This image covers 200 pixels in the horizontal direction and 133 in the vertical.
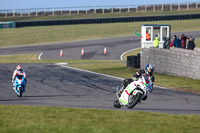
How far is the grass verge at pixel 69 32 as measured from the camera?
186 feet

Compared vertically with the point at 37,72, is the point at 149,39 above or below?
above

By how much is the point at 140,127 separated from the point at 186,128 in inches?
41.6

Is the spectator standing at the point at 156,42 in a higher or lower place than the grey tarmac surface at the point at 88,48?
higher

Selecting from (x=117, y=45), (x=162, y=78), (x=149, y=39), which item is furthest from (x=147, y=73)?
(x=117, y=45)

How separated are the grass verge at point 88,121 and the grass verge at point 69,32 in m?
42.4

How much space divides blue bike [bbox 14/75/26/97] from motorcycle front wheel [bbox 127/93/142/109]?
18.9 feet

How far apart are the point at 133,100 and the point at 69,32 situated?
161 feet

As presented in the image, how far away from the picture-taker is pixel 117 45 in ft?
158

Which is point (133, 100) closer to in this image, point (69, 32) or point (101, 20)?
point (69, 32)

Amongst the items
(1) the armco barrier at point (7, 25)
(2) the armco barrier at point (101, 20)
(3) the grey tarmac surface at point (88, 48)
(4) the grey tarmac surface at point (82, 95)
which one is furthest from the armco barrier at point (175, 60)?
(1) the armco barrier at point (7, 25)

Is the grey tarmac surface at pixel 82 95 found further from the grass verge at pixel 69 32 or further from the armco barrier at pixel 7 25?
the armco barrier at pixel 7 25

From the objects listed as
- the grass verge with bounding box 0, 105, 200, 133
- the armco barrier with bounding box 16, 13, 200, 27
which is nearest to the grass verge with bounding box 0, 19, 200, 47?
the armco barrier with bounding box 16, 13, 200, 27

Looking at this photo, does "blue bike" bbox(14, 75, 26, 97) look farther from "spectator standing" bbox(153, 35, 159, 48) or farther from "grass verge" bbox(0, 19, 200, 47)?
"grass verge" bbox(0, 19, 200, 47)

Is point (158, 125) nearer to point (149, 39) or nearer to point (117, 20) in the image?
point (149, 39)
